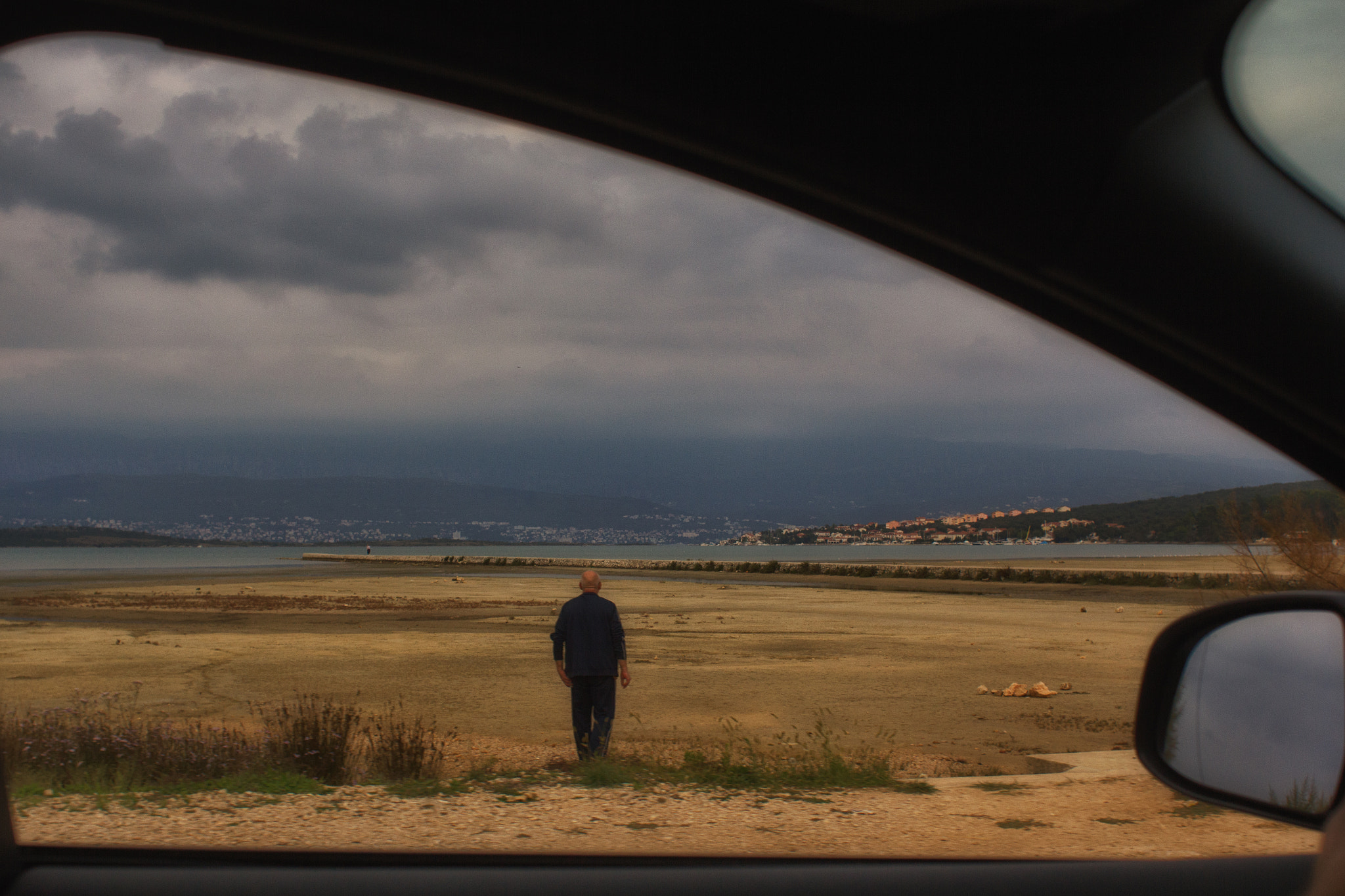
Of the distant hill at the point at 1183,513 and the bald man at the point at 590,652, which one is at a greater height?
the distant hill at the point at 1183,513

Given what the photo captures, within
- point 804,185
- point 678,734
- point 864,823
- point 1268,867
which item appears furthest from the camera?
point 678,734

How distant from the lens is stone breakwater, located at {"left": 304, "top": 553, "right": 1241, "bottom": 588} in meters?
62.1

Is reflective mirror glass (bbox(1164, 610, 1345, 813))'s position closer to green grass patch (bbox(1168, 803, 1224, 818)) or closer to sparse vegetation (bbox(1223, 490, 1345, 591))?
sparse vegetation (bbox(1223, 490, 1345, 591))

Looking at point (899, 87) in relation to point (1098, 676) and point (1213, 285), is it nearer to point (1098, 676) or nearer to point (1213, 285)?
point (1213, 285)

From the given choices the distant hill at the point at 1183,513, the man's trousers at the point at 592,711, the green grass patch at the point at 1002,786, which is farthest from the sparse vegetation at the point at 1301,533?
the man's trousers at the point at 592,711

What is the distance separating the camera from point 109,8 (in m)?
2.08

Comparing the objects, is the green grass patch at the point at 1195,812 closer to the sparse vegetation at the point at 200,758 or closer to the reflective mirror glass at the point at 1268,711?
the sparse vegetation at the point at 200,758

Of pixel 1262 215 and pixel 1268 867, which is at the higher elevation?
pixel 1262 215

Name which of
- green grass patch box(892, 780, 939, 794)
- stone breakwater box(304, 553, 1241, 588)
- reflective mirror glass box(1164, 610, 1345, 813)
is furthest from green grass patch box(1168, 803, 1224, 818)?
stone breakwater box(304, 553, 1241, 588)

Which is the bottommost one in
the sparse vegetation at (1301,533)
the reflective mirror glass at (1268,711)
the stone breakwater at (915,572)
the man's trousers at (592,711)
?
the stone breakwater at (915,572)

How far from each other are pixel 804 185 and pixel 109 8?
1582mm

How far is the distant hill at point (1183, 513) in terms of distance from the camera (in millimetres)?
4014

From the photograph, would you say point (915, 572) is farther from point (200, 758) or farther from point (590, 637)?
point (200, 758)

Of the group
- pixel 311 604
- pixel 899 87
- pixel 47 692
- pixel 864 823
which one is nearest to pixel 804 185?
pixel 899 87
